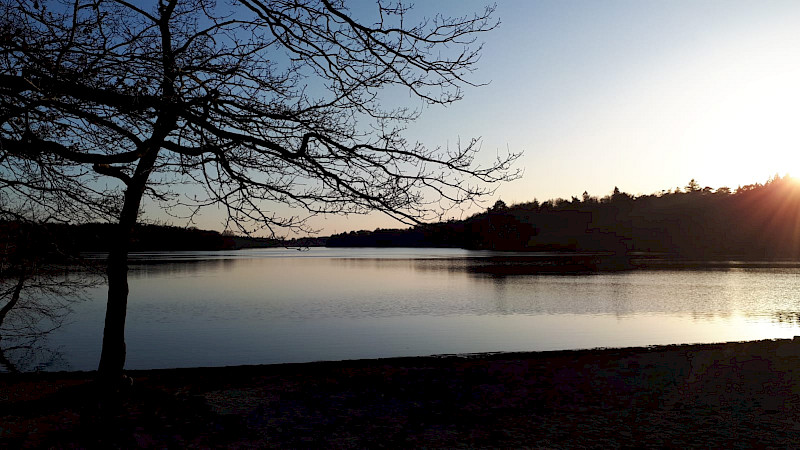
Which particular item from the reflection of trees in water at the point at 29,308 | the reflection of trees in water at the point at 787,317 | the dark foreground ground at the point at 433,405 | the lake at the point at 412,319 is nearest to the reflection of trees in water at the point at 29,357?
the reflection of trees in water at the point at 29,308

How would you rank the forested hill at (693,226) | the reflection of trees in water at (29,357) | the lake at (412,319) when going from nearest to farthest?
1. the reflection of trees in water at (29,357)
2. the lake at (412,319)
3. the forested hill at (693,226)

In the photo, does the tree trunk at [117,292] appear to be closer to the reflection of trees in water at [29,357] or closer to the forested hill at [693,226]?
the reflection of trees in water at [29,357]

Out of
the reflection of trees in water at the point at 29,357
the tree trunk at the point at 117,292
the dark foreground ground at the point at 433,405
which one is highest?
the tree trunk at the point at 117,292

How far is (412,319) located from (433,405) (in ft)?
53.1

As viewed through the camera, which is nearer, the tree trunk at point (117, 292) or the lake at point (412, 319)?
the tree trunk at point (117, 292)

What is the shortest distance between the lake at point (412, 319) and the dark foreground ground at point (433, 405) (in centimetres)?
654

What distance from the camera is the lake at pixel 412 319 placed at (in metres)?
17.7

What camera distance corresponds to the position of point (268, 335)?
806 inches

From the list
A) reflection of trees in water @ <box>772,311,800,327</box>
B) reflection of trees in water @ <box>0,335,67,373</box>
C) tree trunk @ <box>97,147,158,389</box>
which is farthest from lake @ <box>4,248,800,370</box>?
tree trunk @ <box>97,147,158,389</box>

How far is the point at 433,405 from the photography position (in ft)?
26.5

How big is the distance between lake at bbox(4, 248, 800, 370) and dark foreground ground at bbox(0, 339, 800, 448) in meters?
6.54

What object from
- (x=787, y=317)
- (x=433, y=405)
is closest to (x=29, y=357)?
(x=433, y=405)

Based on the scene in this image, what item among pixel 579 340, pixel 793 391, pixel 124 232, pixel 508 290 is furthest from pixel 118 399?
pixel 508 290

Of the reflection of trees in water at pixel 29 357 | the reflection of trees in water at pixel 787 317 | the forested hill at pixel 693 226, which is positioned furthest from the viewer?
the forested hill at pixel 693 226
